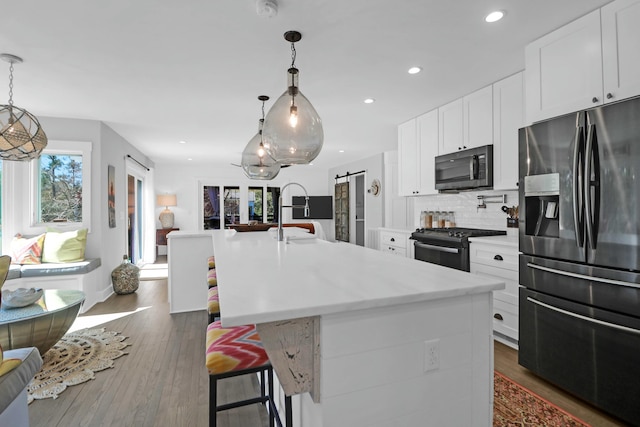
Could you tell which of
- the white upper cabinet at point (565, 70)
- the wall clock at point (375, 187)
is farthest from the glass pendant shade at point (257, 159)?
the wall clock at point (375, 187)

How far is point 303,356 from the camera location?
1.11 m

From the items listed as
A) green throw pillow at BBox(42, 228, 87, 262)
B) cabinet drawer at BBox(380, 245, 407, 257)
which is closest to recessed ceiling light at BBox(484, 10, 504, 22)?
cabinet drawer at BBox(380, 245, 407, 257)

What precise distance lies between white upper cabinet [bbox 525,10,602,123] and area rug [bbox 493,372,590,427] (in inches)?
73.0

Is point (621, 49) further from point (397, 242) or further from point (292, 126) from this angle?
point (397, 242)

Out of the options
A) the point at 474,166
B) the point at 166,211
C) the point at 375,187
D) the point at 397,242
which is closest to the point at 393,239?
the point at 397,242

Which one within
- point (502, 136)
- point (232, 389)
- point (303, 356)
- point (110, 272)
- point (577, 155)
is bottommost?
point (232, 389)

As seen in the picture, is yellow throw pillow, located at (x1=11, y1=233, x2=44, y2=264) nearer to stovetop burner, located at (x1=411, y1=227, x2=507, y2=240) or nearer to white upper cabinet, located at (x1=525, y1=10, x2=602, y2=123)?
stovetop burner, located at (x1=411, y1=227, x2=507, y2=240)

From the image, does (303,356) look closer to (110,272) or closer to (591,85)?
(591,85)

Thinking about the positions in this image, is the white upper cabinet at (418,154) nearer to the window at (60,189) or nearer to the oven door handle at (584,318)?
the oven door handle at (584,318)

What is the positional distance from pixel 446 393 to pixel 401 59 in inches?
96.5

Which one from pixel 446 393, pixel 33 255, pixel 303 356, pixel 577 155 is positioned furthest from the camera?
pixel 33 255

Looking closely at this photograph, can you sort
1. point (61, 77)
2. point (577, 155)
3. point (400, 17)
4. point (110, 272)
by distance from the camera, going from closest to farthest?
point (577, 155) < point (400, 17) < point (61, 77) < point (110, 272)

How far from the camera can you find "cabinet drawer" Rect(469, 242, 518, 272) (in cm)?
271

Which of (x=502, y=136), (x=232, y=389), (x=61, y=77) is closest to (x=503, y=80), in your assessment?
(x=502, y=136)
